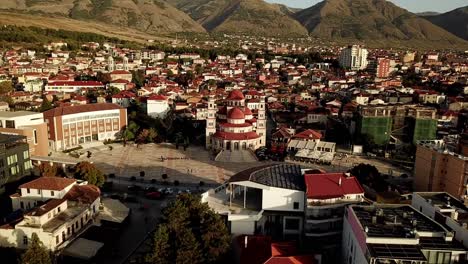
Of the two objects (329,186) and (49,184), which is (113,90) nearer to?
(49,184)

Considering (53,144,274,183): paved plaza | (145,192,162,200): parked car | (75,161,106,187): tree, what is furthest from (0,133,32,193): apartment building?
(145,192,162,200): parked car

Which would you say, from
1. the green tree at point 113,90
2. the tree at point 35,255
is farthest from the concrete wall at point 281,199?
the green tree at point 113,90

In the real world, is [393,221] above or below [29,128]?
below

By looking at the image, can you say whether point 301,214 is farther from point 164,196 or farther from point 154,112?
point 154,112

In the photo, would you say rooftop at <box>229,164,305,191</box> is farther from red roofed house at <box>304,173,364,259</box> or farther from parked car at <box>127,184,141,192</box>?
parked car at <box>127,184,141,192</box>

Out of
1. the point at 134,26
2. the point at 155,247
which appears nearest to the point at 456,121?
the point at 155,247

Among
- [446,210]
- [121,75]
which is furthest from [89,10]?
[446,210]
